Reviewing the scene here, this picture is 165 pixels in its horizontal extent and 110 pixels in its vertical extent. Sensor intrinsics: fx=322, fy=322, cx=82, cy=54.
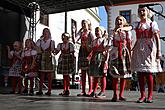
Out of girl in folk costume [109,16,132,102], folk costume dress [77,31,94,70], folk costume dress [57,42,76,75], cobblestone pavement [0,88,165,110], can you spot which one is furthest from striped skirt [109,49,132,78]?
folk costume dress [57,42,76,75]

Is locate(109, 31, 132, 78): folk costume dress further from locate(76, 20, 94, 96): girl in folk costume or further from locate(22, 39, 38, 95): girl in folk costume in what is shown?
locate(22, 39, 38, 95): girl in folk costume

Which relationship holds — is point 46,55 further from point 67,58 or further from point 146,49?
point 146,49

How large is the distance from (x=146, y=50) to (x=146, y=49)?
0.02 m

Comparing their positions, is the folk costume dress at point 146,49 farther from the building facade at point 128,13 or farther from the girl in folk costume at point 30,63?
the building facade at point 128,13

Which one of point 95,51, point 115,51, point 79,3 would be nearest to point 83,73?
point 95,51

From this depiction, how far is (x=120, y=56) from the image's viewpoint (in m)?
6.10

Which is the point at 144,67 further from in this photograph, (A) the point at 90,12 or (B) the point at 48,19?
(A) the point at 90,12

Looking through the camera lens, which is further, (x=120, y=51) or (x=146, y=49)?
(x=120, y=51)

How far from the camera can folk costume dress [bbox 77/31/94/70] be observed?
7.28 m

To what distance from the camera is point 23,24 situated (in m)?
12.4

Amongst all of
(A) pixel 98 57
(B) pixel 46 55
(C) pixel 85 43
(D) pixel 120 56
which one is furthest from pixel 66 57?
(D) pixel 120 56

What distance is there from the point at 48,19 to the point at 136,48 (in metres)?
12.0

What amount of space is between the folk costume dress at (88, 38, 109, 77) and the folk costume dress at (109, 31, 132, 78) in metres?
0.65

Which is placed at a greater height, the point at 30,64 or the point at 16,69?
the point at 30,64
